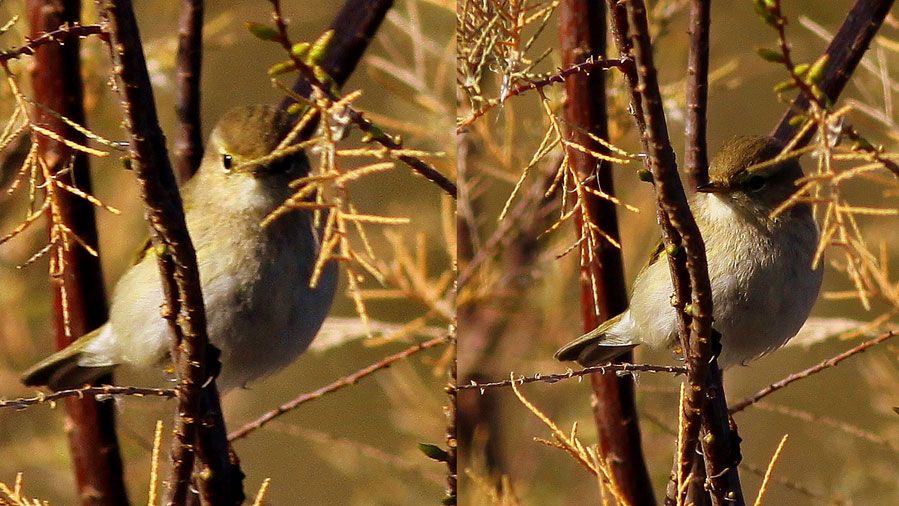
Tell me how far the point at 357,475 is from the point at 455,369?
359 millimetres

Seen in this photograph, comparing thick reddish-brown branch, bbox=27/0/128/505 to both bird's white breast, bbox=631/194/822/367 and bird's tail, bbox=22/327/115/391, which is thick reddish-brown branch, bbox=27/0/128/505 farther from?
bird's white breast, bbox=631/194/822/367

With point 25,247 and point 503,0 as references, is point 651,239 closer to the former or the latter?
point 503,0

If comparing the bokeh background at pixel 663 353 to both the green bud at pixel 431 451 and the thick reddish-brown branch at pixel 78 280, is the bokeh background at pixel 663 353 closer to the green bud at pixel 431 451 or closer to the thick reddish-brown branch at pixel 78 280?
the green bud at pixel 431 451

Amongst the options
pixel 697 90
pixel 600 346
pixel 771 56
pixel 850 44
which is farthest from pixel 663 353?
pixel 771 56

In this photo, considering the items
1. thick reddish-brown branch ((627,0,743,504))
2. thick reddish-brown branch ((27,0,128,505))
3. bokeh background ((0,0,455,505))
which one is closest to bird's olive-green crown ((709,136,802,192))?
thick reddish-brown branch ((627,0,743,504))

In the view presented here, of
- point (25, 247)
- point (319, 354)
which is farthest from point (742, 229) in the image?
point (25, 247)

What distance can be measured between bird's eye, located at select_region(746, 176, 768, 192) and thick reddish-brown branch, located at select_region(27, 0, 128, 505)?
39.8 inches

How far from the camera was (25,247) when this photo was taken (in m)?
1.96

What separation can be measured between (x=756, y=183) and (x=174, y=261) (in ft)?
3.08

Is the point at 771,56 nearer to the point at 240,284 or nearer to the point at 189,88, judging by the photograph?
the point at 240,284

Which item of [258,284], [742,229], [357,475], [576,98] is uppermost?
[576,98]

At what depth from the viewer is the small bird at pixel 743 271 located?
1549 mm

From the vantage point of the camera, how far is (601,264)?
1724 millimetres

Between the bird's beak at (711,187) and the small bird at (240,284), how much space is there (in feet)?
1.85
